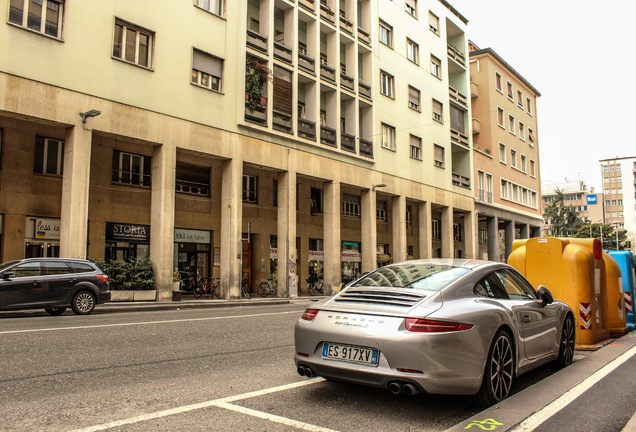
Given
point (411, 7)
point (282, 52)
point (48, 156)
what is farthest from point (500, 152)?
point (48, 156)

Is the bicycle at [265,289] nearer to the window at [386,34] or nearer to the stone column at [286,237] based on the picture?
the stone column at [286,237]

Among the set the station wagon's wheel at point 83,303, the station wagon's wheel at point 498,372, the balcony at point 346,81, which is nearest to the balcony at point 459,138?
the balcony at point 346,81

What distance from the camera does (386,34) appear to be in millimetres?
34406

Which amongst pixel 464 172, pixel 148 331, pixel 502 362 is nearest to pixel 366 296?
pixel 502 362

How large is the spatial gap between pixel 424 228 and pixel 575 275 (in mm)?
28122

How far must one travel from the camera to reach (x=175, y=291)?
2003 cm

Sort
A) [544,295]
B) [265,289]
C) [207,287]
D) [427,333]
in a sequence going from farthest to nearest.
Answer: [265,289] < [207,287] < [544,295] < [427,333]

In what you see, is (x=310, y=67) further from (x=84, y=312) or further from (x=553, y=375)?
(x=553, y=375)

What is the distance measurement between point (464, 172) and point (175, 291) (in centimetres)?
2812

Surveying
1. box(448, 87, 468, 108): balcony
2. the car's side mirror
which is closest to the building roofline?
box(448, 87, 468, 108): balcony

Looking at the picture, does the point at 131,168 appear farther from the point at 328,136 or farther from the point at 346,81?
the point at 346,81

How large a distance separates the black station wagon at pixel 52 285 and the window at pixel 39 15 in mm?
8675

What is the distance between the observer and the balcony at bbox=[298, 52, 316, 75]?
88.3 feet

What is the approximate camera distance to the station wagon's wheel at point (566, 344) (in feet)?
21.3
